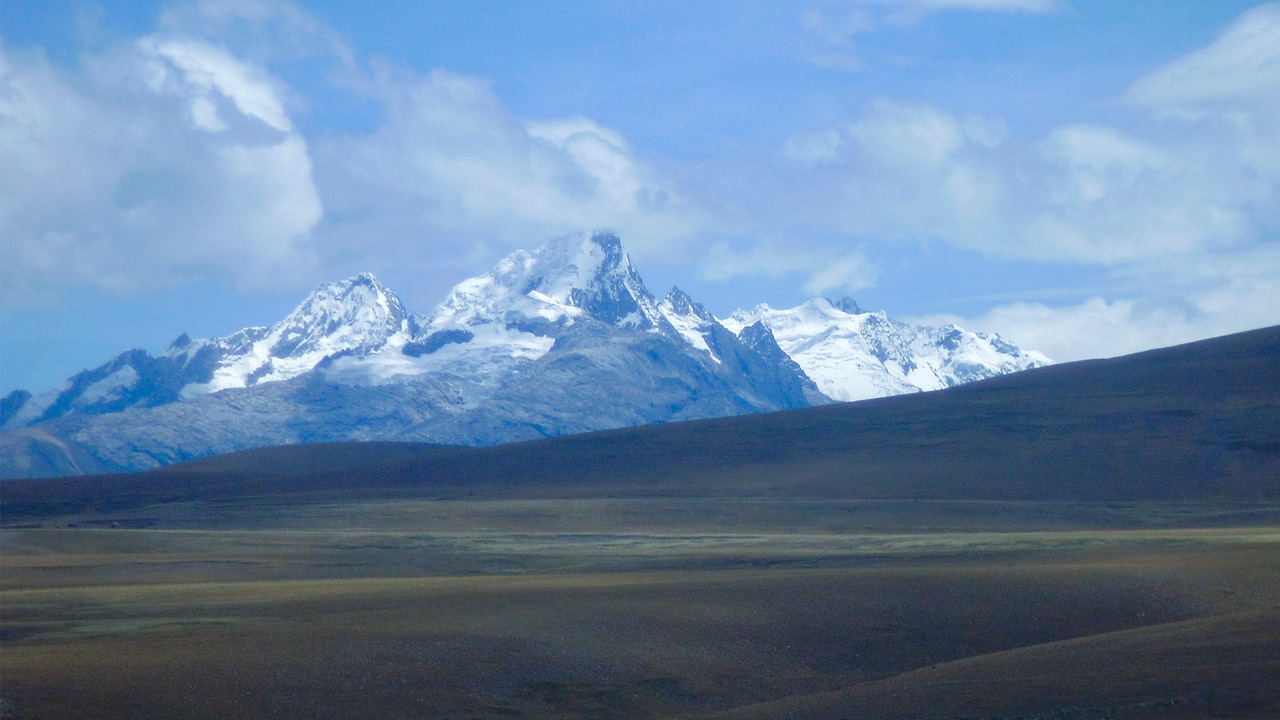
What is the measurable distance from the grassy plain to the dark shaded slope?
45.5 metres

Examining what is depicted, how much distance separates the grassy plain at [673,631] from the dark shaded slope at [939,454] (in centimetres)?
4545

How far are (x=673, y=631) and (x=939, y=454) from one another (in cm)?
9169

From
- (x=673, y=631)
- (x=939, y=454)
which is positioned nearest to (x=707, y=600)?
(x=673, y=631)

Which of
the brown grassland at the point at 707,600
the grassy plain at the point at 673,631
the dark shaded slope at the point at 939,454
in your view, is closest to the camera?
the grassy plain at the point at 673,631

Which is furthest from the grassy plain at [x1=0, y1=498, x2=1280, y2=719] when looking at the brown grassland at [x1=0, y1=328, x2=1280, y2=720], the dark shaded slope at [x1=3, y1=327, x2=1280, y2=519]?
the dark shaded slope at [x1=3, y1=327, x2=1280, y2=519]

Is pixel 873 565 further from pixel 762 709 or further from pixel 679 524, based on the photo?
pixel 679 524

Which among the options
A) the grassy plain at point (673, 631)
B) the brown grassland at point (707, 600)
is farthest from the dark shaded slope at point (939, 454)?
the grassy plain at point (673, 631)

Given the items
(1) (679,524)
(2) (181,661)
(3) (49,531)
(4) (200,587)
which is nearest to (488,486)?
(1) (679,524)

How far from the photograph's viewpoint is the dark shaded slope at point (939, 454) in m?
111

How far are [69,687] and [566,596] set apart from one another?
1804 cm

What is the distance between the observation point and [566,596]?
44.6 metres

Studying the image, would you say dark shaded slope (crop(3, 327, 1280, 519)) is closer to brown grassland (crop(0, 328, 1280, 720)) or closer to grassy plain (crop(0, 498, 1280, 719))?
brown grassland (crop(0, 328, 1280, 720))

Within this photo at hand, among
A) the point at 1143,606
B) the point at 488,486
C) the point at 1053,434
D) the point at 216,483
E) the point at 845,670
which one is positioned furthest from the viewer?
the point at 216,483

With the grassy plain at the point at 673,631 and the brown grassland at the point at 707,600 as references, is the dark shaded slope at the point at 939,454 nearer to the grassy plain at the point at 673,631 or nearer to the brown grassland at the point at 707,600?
the brown grassland at the point at 707,600
